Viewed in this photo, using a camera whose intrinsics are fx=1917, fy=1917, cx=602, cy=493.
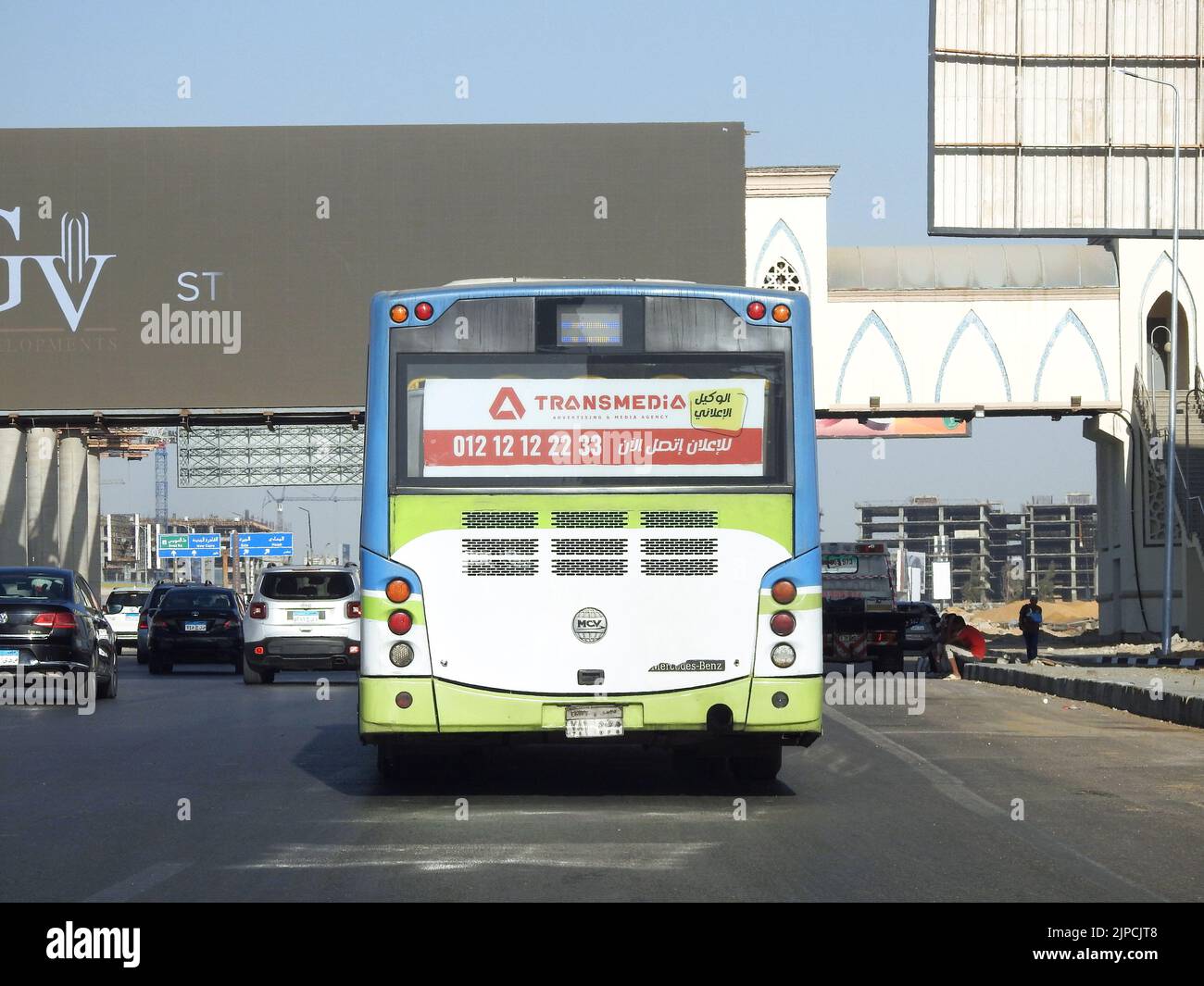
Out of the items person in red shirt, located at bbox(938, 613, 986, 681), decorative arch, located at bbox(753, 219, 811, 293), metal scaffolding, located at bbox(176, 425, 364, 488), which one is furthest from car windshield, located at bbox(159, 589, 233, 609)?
metal scaffolding, located at bbox(176, 425, 364, 488)

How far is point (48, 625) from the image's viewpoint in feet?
73.2

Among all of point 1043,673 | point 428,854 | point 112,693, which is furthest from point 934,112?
point 428,854

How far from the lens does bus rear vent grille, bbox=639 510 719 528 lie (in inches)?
471

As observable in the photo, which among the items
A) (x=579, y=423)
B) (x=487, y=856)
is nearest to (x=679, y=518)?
(x=579, y=423)

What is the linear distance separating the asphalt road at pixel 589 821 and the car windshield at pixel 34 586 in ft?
15.3

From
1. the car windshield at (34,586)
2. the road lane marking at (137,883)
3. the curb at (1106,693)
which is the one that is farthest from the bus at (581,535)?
the car windshield at (34,586)

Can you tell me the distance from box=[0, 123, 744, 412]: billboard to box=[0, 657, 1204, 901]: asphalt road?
28.3 m

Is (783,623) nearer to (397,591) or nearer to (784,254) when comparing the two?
(397,591)

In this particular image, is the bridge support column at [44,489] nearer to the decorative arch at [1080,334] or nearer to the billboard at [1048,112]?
the decorative arch at [1080,334]

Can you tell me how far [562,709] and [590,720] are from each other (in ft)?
0.61

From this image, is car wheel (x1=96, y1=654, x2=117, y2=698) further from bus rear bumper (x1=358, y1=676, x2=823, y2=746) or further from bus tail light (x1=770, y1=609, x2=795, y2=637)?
bus tail light (x1=770, y1=609, x2=795, y2=637)

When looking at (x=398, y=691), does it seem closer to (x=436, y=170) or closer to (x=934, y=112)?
(x=934, y=112)

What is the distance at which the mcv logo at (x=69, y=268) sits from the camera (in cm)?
4691

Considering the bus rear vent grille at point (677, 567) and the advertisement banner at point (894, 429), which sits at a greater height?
the advertisement banner at point (894, 429)
